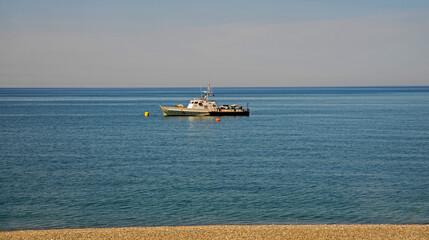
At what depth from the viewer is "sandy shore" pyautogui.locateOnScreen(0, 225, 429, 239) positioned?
65.4 ft

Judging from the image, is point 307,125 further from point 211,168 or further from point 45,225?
point 45,225

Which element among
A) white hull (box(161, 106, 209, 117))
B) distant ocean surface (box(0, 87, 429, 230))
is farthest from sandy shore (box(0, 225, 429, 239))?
white hull (box(161, 106, 209, 117))

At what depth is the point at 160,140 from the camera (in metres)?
66.2

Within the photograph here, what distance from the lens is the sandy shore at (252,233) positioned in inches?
785

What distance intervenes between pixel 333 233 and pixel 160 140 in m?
47.6

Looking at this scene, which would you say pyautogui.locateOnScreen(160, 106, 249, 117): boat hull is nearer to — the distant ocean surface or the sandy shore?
the distant ocean surface

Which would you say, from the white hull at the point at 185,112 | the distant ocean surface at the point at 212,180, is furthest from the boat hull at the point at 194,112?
the distant ocean surface at the point at 212,180

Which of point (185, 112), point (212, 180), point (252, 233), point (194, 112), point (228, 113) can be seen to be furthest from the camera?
point (228, 113)

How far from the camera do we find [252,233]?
806 inches

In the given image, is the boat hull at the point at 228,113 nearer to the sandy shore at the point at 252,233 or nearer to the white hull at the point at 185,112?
the white hull at the point at 185,112

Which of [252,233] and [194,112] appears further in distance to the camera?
[194,112]

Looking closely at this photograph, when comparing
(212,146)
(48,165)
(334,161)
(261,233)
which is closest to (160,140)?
(212,146)

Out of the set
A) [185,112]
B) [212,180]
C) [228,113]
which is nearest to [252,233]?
[212,180]

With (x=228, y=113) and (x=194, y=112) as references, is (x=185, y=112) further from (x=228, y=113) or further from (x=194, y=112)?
(x=228, y=113)
